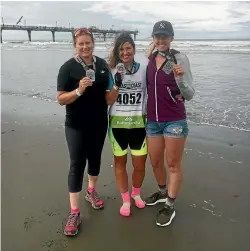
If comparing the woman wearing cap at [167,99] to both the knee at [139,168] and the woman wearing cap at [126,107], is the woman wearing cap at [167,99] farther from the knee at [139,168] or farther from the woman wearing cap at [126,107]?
the knee at [139,168]

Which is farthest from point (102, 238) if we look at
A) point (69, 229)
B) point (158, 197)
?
point (158, 197)

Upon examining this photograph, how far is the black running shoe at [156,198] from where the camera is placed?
3.85 meters

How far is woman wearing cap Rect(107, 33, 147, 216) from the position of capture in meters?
3.28

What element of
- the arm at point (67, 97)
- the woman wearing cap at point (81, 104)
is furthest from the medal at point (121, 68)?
the arm at point (67, 97)

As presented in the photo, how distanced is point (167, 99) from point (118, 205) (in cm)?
150

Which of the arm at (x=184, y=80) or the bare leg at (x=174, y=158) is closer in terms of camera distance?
the arm at (x=184, y=80)

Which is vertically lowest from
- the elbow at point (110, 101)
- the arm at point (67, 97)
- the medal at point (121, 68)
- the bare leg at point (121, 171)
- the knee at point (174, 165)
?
the bare leg at point (121, 171)

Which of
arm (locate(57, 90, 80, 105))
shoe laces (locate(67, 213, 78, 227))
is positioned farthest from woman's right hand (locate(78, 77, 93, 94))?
shoe laces (locate(67, 213, 78, 227))

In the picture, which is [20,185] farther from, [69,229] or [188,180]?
[188,180]

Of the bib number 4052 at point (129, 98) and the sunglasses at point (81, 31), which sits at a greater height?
the sunglasses at point (81, 31)

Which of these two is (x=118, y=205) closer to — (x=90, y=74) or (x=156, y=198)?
(x=156, y=198)

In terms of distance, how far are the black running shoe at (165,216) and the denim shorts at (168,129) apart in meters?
0.87

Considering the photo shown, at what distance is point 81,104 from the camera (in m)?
3.17

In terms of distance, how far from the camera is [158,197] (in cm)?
390
